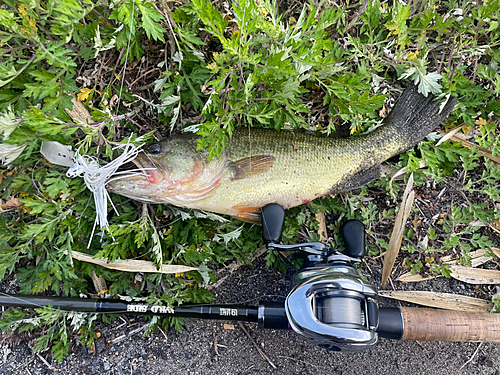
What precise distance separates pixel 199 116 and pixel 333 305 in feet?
5.24

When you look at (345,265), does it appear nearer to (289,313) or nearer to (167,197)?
(289,313)

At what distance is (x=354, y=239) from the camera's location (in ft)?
7.26

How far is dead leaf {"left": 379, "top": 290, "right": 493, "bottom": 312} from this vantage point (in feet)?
8.65

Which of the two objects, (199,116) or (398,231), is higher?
(199,116)

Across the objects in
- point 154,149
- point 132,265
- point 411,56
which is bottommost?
point 132,265

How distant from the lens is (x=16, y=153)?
6.92 feet

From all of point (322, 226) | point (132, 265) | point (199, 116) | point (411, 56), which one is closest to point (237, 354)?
point (132, 265)

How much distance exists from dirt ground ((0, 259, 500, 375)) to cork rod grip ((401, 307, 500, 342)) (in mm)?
407

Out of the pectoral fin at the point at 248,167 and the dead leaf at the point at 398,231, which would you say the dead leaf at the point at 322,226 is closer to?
the dead leaf at the point at 398,231

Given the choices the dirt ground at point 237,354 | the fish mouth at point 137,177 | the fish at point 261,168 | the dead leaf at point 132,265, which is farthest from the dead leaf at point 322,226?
the fish mouth at point 137,177

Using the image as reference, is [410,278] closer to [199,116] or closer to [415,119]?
[415,119]

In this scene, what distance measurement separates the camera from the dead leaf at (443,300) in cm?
264

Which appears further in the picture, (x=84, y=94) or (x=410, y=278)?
(x=410, y=278)

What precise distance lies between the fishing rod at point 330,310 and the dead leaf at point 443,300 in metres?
0.33
